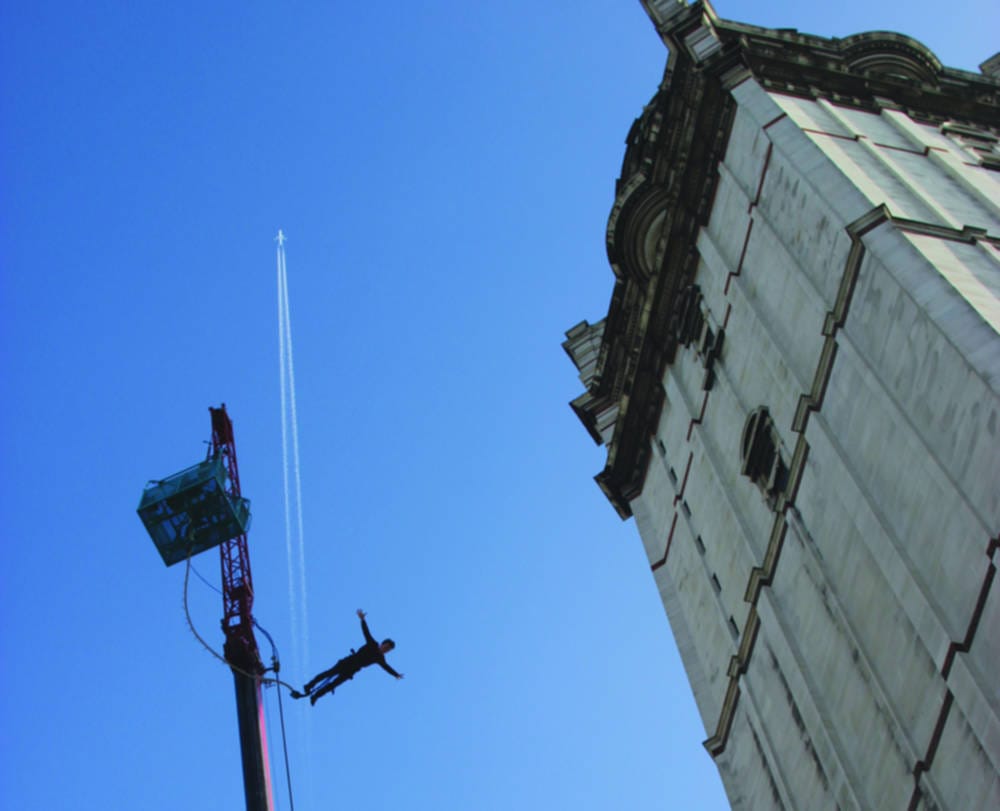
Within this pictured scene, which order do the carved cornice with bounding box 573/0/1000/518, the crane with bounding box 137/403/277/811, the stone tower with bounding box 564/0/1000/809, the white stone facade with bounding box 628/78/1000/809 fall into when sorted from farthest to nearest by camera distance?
1. the crane with bounding box 137/403/277/811
2. the carved cornice with bounding box 573/0/1000/518
3. the stone tower with bounding box 564/0/1000/809
4. the white stone facade with bounding box 628/78/1000/809

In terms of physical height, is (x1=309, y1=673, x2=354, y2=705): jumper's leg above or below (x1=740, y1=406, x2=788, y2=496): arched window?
above

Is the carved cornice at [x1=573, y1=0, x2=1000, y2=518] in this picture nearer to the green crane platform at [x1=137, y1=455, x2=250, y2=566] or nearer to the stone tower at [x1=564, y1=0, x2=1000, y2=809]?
the stone tower at [x1=564, y1=0, x2=1000, y2=809]

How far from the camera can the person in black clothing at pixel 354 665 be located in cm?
3588

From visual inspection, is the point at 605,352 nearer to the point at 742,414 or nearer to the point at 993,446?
the point at 742,414

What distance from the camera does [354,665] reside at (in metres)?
36.7

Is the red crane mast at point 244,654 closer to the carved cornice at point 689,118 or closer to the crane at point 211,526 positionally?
the crane at point 211,526

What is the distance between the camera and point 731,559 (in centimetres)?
3094

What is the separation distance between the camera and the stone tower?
69.7 feet

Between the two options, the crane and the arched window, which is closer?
the arched window

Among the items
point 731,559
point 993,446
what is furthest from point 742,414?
point 993,446

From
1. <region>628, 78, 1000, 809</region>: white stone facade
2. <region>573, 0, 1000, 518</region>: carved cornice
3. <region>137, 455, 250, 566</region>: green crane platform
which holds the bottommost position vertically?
<region>628, 78, 1000, 809</region>: white stone facade

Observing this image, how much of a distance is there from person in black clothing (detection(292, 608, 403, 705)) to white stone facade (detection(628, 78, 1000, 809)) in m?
8.13

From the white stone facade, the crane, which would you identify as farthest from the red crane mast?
the white stone facade

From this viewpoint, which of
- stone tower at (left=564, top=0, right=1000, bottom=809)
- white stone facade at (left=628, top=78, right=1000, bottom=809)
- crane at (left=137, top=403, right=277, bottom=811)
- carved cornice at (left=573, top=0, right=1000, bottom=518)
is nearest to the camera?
white stone facade at (left=628, top=78, right=1000, bottom=809)
